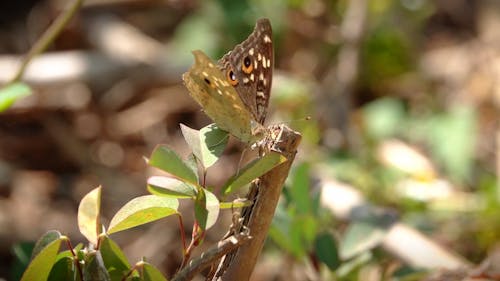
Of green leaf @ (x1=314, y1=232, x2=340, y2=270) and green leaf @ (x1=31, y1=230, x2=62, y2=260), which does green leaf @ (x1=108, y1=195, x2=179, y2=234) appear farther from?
green leaf @ (x1=314, y1=232, x2=340, y2=270)

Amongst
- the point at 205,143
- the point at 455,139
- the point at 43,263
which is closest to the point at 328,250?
the point at 205,143

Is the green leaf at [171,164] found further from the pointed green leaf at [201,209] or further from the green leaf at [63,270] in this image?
the green leaf at [63,270]

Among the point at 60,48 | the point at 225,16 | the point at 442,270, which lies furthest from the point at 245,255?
the point at 60,48

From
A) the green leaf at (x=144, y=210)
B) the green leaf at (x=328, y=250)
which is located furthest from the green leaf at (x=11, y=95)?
the green leaf at (x=328, y=250)

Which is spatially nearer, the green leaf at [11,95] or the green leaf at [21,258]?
the green leaf at [21,258]

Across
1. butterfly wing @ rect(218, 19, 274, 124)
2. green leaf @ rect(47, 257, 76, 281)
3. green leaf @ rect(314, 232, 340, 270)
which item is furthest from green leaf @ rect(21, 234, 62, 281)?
green leaf @ rect(314, 232, 340, 270)
